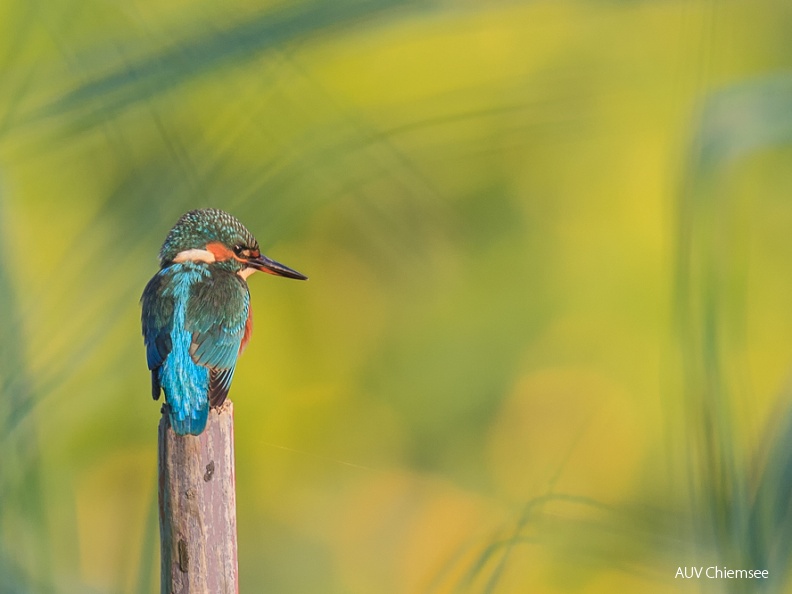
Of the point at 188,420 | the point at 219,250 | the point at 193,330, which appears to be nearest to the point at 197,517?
the point at 188,420

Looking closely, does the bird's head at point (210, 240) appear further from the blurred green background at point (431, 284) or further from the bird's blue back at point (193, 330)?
the blurred green background at point (431, 284)

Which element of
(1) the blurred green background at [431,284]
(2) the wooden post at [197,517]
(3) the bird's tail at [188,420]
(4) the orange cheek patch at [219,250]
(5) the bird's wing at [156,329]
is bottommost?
(2) the wooden post at [197,517]

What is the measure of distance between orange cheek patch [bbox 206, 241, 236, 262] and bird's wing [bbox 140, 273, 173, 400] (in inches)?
6.3

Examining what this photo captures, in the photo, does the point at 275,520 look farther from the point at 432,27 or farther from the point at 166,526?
the point at 166,526

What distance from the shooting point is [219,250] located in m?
2.21

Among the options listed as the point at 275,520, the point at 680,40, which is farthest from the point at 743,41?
the point at 275,520

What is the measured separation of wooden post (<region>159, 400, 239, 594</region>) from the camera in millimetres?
1644

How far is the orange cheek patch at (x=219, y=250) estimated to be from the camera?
2199 millimetres

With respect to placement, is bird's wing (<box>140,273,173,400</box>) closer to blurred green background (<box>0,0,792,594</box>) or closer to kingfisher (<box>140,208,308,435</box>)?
kingfisher (<box>140,208,308,435</box>)

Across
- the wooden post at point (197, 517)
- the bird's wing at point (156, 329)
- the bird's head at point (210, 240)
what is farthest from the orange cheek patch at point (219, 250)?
the wooden post at point (197, 517)

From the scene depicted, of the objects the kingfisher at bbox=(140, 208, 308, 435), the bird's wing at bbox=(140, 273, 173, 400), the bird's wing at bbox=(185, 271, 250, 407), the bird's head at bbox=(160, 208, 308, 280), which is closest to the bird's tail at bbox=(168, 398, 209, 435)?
the kingfisher at bbox=(140, 208, 308, 435)

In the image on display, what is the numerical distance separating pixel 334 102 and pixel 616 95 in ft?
3.81

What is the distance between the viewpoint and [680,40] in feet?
13.7

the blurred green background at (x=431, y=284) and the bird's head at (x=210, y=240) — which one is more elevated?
the blurred green background at (x=431, y=284)
